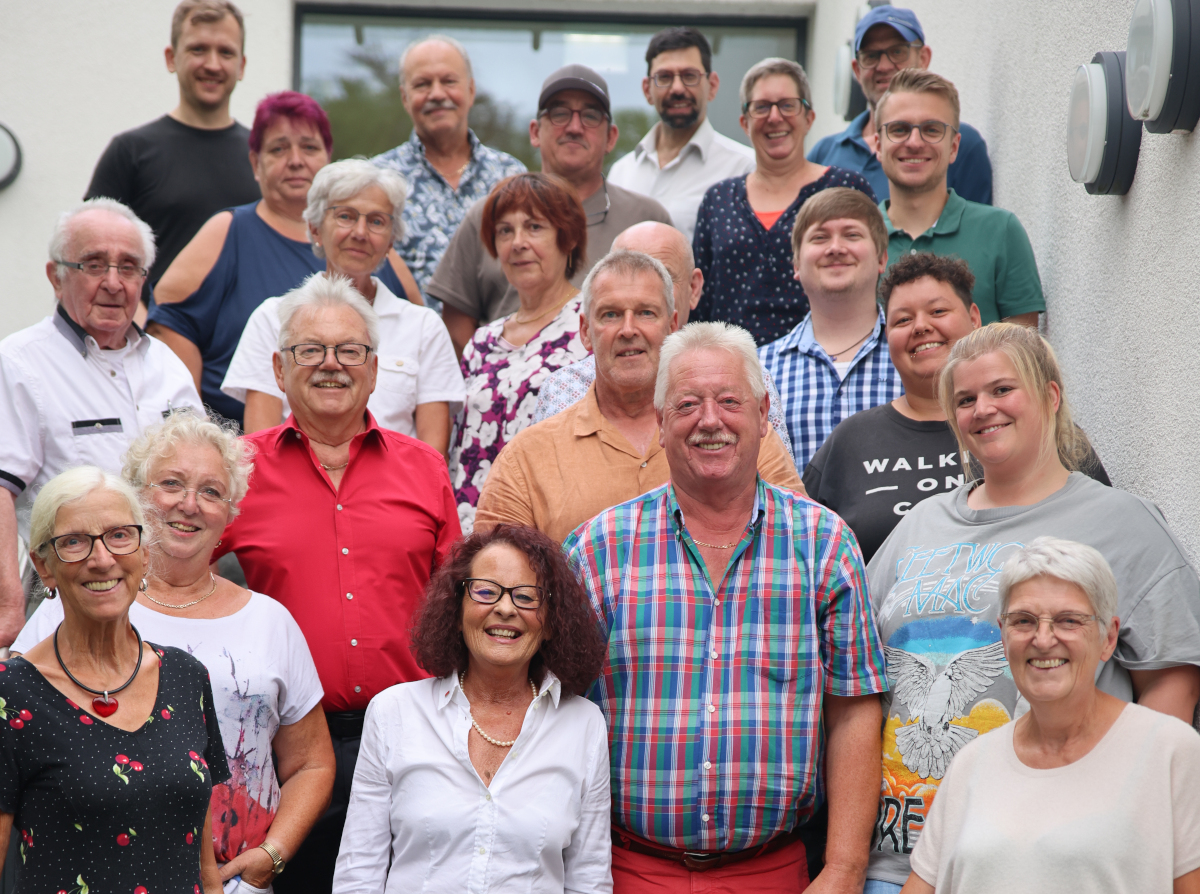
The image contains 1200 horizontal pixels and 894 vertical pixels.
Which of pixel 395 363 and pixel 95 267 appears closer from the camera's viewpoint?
pixel 95 267

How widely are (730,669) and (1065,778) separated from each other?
0.84 m

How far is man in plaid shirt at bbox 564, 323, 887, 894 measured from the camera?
3.17 metres

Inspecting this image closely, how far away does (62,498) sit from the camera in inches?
114

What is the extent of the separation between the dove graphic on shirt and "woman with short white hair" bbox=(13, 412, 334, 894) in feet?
5.11

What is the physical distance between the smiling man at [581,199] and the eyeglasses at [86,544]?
2660 millimetres

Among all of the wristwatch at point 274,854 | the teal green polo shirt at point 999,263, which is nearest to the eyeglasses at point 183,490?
the wristwatch at point 274,854

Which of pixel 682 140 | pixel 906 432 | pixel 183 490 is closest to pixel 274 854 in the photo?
pixel 183 490

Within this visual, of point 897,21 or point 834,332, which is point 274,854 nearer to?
point 834,332

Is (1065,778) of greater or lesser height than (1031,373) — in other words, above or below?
below

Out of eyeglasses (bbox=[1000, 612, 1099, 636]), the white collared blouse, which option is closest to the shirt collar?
the white collared blouse

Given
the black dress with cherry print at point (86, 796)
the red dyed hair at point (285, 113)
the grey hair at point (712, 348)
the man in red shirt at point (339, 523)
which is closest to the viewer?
the black dress with cherry print at point (86, 796)

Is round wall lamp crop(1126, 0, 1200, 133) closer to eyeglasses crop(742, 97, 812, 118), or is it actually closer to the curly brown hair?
the curly brown hair

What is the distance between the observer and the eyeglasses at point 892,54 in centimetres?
616

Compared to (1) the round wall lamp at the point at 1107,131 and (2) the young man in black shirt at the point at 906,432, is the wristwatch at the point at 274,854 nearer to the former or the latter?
(2) the young man in black shirt at the point at 906,432
